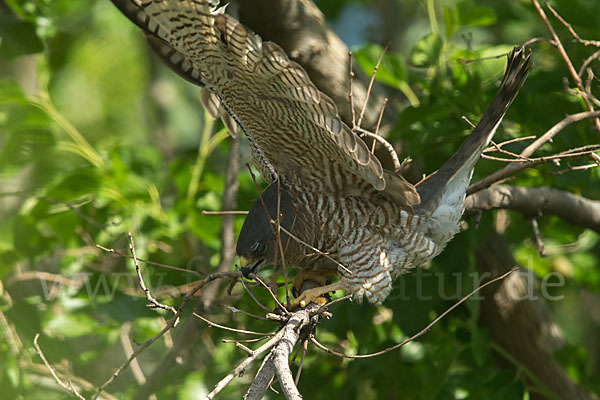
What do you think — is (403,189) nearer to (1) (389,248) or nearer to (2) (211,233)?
(1) (389,248)

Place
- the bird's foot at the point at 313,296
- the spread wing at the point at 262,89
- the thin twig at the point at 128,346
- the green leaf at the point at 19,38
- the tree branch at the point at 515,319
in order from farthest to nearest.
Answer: the tree branch at the point at 515,319 < the green leaf at the point at 19,38 < the thin twig at the point at 128,346 < the bird's foot at the point at 313,296 < the spread wing at the point at 262,89

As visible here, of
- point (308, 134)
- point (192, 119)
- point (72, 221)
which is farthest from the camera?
point (192, 119)

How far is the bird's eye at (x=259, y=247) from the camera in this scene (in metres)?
2.86

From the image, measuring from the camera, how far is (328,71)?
3271mm

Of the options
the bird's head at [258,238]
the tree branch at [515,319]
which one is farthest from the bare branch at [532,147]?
the tree branch at [515,319]

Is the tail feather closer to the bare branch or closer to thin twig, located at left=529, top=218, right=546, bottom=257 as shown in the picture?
the bare branch

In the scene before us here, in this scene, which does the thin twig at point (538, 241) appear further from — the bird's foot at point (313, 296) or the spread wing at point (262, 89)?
the bird's foot at point (313, 296)

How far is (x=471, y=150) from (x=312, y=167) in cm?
77

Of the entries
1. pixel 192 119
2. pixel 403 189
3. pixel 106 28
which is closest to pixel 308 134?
pixel 403 189

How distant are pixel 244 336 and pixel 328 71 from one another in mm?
1638

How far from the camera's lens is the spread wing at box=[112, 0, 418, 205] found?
2352 mm

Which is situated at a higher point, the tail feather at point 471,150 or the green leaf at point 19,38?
the tail feather at point 471,150

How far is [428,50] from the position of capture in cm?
345

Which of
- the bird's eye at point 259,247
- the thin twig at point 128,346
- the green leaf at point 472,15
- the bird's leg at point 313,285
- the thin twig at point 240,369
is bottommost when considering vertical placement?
the thin twig at point 128,346
